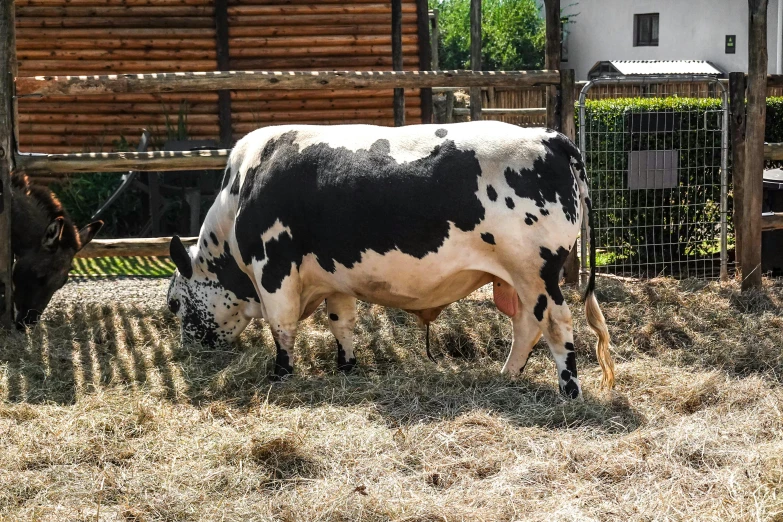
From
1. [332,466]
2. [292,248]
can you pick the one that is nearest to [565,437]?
[332,466]

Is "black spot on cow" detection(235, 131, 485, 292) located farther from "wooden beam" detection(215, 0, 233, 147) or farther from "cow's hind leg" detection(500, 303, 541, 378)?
"wooden beam" detection(215, 0, 233, 147)

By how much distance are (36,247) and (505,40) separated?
101 feet

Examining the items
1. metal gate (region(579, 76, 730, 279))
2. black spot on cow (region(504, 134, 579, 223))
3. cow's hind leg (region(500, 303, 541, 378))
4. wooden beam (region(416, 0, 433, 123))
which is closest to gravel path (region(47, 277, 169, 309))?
cow's hind leg (region(500, 303, 541, 378))

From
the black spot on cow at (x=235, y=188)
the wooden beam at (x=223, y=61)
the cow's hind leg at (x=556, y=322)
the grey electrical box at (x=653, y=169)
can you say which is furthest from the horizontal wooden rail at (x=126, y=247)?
the wooden beam at (x=223, y=61)

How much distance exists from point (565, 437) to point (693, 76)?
513 centimetres

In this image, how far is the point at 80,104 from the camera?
13859mm

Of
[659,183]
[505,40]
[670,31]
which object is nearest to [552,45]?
[659,183]

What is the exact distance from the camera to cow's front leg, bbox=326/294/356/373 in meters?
6.46

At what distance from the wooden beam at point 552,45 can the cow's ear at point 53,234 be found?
412 cm

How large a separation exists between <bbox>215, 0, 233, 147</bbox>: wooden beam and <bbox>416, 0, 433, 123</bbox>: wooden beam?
2.75m

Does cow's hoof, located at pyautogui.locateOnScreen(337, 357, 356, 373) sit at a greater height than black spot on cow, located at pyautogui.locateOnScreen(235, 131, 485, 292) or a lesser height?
lesser

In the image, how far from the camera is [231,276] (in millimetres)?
6609

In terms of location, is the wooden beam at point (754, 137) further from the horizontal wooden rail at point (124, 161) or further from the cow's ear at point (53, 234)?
the cow's ear at point (53, 234)

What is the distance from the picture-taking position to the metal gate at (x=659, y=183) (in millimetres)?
9188
